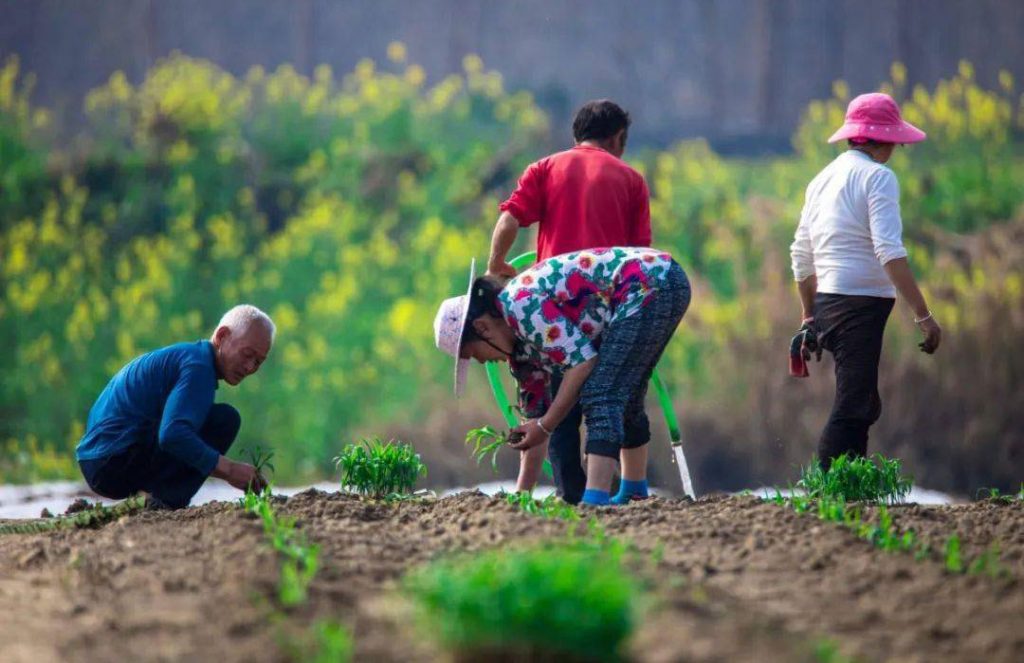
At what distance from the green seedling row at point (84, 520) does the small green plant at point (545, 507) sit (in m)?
1.46

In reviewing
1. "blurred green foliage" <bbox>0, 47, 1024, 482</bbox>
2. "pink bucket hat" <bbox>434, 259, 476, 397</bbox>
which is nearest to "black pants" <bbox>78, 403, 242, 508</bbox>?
"pink bucket hat" <bbox>434, 259, 476, 397</bbox>

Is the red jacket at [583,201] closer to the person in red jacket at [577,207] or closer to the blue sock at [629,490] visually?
the person in red jacket at [577,207]

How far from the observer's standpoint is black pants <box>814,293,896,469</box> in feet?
18.2

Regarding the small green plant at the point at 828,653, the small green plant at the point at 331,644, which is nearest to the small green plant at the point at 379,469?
the small green plant at the point at 331,644

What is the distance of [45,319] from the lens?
11.9 meters

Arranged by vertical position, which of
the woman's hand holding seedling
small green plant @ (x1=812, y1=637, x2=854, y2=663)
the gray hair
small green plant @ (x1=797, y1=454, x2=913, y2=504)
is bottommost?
small green plant @ (x1=812, y1=637, x2=854, y2=663)

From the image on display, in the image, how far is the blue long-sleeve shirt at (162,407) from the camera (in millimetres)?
5285

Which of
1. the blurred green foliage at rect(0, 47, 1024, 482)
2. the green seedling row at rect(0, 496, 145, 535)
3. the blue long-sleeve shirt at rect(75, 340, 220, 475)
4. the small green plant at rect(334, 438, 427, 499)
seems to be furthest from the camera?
the blurred green foliage at rect(0, 47, 1024, 482)

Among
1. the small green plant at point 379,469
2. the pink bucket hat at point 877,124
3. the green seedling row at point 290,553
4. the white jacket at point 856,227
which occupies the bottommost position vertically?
the green seedling row at point 290,553

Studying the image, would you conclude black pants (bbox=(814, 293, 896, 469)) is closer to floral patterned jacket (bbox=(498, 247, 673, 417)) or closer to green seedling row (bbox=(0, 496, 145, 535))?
floral patterned jacket (bbox=(498, 247, 673, 417))

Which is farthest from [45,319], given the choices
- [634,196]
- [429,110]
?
[634,196]

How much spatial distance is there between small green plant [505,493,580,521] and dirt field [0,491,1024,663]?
0.09 m

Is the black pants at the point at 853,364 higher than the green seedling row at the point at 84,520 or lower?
higher

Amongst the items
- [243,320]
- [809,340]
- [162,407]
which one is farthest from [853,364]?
[162,407]
